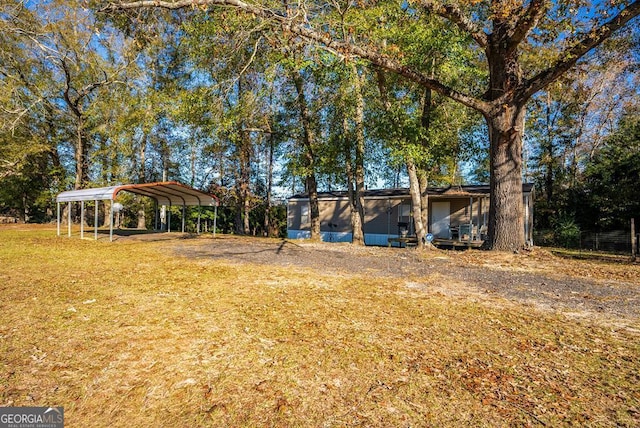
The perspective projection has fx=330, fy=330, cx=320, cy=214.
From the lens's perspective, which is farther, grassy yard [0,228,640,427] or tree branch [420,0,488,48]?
tree branch [420,0,488,48]

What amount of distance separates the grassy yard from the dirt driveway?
0.73 metres

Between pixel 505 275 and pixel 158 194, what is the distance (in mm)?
16446

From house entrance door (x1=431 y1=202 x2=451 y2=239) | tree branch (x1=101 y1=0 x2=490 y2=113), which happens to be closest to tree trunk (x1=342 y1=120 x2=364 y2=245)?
tree branch (x1=101 y1=0 x2=490 y2=113)

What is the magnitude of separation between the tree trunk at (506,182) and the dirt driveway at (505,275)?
25.1 inches

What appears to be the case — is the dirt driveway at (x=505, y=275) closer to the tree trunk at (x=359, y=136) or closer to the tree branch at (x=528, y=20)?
the tree trunk at (x=359, y=136)

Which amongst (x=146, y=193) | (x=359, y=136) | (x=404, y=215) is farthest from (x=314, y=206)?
(x=146, y=193)

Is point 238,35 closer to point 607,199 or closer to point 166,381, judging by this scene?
point 166,381

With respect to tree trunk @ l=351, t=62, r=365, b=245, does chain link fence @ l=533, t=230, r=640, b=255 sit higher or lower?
lower

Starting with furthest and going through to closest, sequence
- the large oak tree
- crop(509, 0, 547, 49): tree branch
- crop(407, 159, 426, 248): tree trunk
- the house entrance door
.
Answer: the house entrance door, crop(407, 159, 426, 248): tree trunk, crop(509, 0, 547, 49): tree branch, the large oak tree

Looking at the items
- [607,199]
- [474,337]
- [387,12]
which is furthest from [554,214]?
[474,337]

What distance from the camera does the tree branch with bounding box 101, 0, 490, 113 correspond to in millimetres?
6102

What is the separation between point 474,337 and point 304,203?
20168mm

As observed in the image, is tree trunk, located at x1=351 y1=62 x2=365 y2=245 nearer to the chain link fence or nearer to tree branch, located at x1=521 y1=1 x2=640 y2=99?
tree branch, located at x1=521 y1=1 x2=640 y2=99

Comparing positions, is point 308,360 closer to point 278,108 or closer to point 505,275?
point 505,275
